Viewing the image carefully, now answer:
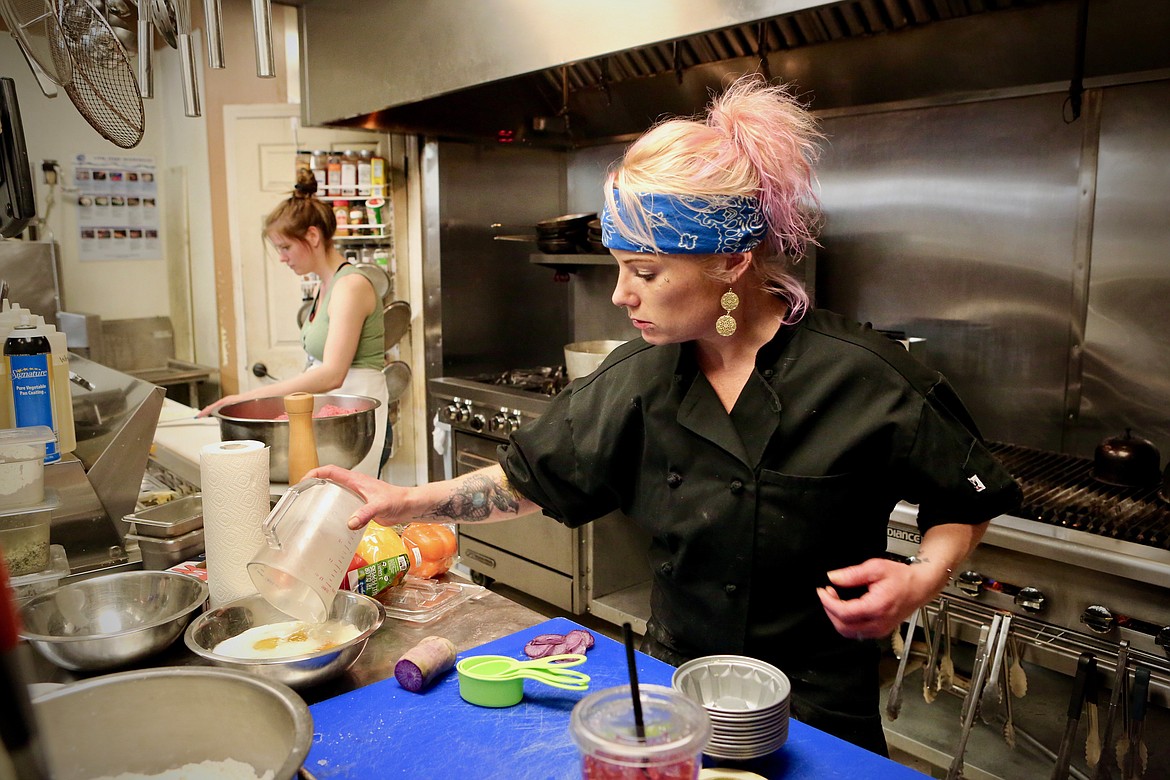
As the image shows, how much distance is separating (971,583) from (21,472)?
2.30 metres

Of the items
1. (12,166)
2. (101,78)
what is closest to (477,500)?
(101,78)

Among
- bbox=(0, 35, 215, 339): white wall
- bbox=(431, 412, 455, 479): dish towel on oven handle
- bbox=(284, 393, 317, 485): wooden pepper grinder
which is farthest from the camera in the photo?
bbox=(0, 35, 215, 339): white wall

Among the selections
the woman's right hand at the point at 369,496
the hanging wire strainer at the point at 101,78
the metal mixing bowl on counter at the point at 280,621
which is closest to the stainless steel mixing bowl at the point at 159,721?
the metal mixing bowl on counter at the point at 280,621

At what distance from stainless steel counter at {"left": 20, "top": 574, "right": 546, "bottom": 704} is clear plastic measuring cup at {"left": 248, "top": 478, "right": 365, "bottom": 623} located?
0.38 feet

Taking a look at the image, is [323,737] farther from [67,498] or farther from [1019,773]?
[1019,773]

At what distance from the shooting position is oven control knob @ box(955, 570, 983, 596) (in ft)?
8.07

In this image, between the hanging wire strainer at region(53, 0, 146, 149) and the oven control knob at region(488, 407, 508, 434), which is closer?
the hanging wire strainer at region(53, 0, 146, 149)

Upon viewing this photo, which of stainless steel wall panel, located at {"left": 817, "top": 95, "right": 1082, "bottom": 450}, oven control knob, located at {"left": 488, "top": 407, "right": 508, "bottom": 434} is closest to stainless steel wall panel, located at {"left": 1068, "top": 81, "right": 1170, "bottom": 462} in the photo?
stainless steel wall panel, located at {"left": 817, "top": 95, "right": 1082, "bottom": 450}

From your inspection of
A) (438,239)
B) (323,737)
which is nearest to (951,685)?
(323,737)

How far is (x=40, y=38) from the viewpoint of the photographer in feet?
6.15

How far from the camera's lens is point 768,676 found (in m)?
1.26

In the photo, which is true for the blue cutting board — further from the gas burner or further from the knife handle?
the gas burner

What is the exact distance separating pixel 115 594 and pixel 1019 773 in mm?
2357

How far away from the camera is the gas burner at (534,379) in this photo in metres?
4.00
